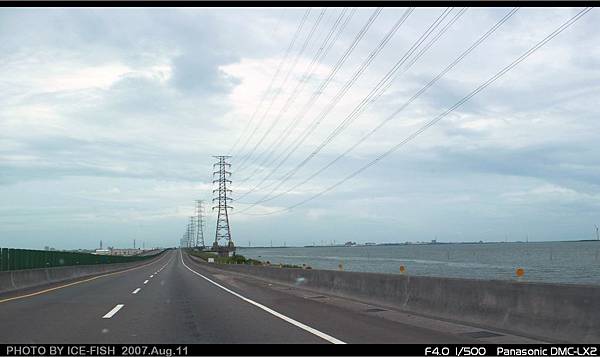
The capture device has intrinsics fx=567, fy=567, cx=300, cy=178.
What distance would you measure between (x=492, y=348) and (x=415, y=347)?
3.92 ft

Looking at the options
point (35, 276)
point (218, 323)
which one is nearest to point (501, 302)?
point (218, 323)

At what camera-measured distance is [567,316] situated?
9.23 meters

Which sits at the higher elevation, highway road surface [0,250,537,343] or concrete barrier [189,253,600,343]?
concrete barrier [189,253,600,343]

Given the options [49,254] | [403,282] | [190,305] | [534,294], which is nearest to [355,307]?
[403,282]

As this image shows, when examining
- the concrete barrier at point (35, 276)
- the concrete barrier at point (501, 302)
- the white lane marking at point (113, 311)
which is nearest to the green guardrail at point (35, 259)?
the concrete barrier at point (35, 276)

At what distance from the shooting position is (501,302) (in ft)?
35.7

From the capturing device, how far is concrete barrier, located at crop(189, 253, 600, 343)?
8.98 meters

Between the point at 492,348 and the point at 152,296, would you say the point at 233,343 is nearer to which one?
the point at 492,348

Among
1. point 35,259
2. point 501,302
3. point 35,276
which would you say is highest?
point 35,259

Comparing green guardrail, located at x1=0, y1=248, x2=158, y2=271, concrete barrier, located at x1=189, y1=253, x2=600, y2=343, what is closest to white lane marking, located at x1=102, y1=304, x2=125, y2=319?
concrete barrier, located at x1=189, y1=253, x2=600, y2=343

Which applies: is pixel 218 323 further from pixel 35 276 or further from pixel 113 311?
pixel 35 276

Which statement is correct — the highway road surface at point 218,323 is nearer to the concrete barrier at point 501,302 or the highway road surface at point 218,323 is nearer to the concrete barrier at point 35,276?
the concrete barrier at point 501,302

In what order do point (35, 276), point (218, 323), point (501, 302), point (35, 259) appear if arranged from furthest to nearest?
point (35, 259), point (35, 276), point (218, 323), point (501, 302)

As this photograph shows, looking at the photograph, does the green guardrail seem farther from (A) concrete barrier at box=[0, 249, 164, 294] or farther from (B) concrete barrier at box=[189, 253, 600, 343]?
(B) concrete barrier at box=[189, 253, 600, 343]
